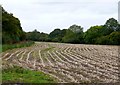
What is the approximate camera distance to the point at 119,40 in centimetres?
7600

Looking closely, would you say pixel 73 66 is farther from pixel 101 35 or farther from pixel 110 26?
pixel 110 26

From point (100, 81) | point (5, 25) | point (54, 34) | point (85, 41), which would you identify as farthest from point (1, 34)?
point (54, 34)

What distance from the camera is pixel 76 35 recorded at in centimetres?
10712

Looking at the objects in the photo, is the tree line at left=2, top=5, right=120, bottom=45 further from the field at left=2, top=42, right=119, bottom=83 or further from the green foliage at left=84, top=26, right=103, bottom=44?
the field at left=2, top=42, right=119, bottom=83

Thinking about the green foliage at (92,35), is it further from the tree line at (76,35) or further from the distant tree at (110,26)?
the distant tree at (110,26)

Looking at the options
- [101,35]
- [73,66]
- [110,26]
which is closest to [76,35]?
[110,26]

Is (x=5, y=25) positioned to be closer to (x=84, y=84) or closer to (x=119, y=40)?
(x=119, y=40)

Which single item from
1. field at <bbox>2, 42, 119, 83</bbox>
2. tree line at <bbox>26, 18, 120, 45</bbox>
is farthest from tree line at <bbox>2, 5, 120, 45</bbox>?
field at <bbox>2, 42, 119, 83</bbox>

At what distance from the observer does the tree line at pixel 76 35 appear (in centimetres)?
5041

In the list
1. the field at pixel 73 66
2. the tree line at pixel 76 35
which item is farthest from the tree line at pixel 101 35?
the field at pixel 73 66

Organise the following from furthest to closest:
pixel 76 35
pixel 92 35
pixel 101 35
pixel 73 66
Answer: pixel 76 35, pixel 92 35, pixel 101 35, pixel 73 66

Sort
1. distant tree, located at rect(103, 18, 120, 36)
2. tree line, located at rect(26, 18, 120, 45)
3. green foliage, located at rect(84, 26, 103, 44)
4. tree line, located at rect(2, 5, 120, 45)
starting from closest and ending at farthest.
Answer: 1. tree line, located at rect(2, 5, 120, 45)
2. tree line, located at rect(26, 18, 120, 45)
3. distant tree, located at rect(103, 18, 120, 36)
4. green foliage, located at rect(84, 26, 103, 44)

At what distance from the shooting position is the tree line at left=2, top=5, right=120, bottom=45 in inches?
1984

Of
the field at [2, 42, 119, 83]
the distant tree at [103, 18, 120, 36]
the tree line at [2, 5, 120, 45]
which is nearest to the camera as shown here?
the field at [2, 42, 119, 83]
